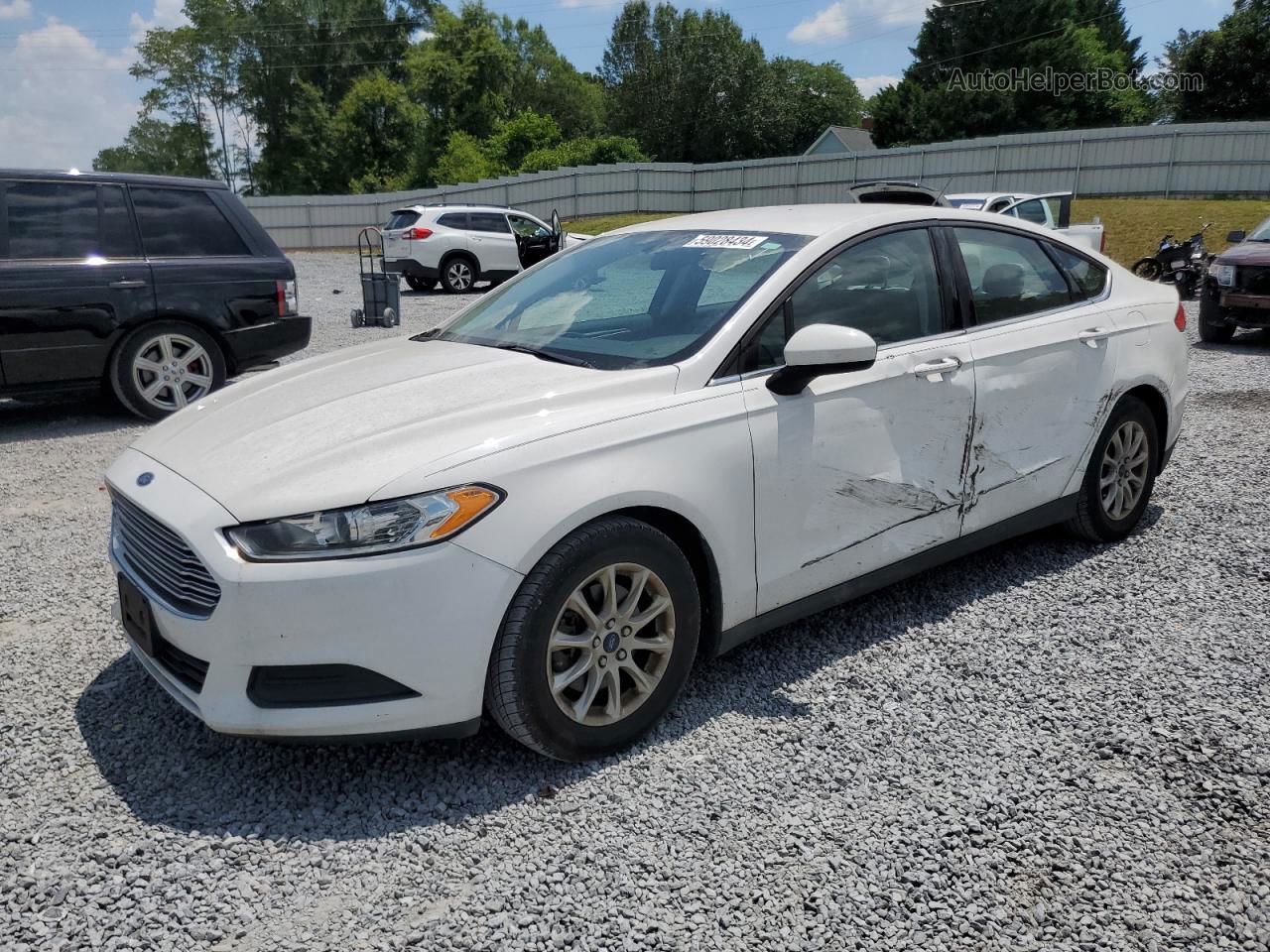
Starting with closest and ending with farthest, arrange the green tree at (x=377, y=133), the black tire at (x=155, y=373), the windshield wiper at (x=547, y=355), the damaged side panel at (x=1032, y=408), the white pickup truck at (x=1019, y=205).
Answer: the windshield wiper at (x=547, y=355)
the damaged side panel at (x=1032, y=408)
the black tire at (x=155, y=373)
the white pickup truck at (x=1019, y=205)
the green tree at (x=377, y=133)

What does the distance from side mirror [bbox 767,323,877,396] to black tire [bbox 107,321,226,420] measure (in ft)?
18.6

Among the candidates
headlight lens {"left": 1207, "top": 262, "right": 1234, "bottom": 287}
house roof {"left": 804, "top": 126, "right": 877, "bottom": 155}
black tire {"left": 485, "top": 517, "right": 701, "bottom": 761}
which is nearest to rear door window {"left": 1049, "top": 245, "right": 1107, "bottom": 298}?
black tire {"left": 485, "top": 517, "right": 701, "bottom": 761}

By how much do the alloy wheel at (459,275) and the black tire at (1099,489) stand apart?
16.3 meters

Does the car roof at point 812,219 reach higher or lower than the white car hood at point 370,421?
higher

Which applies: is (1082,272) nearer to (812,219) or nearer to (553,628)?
(812,219)

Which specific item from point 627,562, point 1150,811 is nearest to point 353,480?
point 627,562

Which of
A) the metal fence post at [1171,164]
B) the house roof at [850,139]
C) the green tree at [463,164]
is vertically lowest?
the metal fence post at [1171,164]

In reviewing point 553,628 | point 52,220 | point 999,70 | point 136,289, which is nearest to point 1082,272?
point 553,628

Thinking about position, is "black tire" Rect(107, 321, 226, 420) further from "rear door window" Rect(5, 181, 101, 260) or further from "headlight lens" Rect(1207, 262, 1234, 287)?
"headlight lens" Rect(1207, 262, 1234, 287)

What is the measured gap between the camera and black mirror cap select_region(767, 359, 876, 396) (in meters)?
3.13

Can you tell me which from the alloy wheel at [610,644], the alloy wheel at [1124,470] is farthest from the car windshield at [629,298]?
the alloy wheel at [1124,470]

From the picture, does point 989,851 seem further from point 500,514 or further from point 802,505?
point 500,514

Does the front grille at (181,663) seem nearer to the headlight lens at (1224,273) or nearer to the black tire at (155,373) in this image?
the black tire at (155,373)

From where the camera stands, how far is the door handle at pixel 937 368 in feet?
11.8
